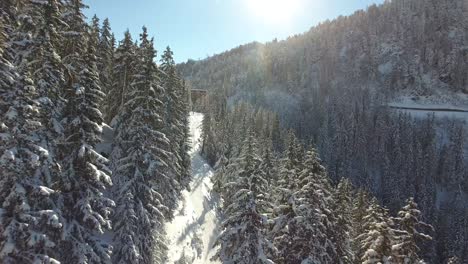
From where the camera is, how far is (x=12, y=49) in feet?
57.9

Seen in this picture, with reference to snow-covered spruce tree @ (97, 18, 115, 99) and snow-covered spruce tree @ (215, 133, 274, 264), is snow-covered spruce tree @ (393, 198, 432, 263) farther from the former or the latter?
snow-covered spruce tree @ (97, 18, 115, 99)

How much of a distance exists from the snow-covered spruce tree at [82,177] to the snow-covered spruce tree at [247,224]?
7042 mm

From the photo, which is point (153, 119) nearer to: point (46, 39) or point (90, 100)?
point (90, 100)

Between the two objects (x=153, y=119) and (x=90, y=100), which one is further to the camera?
(x=153, y=119)

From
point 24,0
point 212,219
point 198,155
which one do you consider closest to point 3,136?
point 24,0

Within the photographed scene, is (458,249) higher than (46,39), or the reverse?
(46,39)

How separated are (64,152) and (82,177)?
157 cm

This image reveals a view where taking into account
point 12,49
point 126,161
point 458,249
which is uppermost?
point 12,49

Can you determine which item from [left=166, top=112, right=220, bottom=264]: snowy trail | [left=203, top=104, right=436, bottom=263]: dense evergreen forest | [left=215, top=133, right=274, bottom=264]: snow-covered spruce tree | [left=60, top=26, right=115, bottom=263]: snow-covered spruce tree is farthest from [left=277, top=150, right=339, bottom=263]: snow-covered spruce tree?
[left=166, top=112, right=220, bottom=264]: snowy trail

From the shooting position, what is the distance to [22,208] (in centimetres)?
1433

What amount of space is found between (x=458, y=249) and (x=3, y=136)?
87.4m

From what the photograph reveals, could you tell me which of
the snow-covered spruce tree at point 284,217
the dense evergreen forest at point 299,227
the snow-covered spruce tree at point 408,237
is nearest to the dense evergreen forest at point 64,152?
the dense evergreen forest at point 299,227

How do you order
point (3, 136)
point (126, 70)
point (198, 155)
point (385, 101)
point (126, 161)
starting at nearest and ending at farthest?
point (3, 136) → point (126, 161) → point (126, 70) → point (198, 155) → point (385, 101)

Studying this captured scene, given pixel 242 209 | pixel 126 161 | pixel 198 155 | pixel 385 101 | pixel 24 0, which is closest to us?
pixel 24 0
